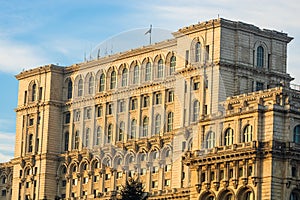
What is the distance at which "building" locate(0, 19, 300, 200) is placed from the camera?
6284 inches

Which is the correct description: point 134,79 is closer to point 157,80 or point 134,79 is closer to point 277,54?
point 157,80

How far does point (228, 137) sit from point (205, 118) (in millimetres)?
5901

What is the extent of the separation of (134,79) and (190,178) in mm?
26572

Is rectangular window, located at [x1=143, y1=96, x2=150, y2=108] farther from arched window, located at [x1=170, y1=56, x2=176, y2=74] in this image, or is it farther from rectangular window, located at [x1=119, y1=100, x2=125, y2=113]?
arched window, located at [x1=170, y1=56, x2=176, y2=74]

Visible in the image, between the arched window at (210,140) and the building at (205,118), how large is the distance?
132 mm

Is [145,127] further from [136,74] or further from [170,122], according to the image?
[136,74]

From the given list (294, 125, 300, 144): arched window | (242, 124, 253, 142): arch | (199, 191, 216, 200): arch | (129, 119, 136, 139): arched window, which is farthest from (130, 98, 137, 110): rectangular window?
(294, 125, 300, 144): arched window

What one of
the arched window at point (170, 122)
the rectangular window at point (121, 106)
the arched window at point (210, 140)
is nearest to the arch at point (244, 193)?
the arched window at point (210, 140)

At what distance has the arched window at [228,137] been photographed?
164625 mm

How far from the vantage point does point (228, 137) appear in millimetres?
165125

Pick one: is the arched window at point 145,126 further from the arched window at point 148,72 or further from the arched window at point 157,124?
the arched window at point 148,72

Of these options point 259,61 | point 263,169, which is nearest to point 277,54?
point 259,61

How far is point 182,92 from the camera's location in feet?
601

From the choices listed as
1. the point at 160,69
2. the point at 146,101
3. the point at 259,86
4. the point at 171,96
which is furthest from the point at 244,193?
the point at 146,101
